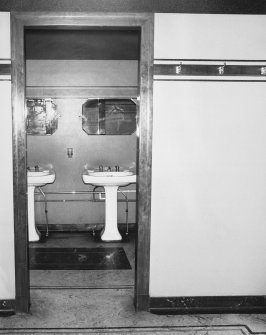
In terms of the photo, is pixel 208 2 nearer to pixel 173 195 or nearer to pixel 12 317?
pixel 173 195

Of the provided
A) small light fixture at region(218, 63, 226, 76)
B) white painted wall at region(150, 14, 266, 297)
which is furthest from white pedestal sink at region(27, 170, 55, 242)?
small light fixture at region(218, 63, 226, 76)

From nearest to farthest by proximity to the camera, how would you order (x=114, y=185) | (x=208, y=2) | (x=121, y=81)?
(x=208, y=2)
(x=114, y=185)
(x=121, y=81)

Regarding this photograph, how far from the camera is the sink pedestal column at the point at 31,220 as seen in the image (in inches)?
223

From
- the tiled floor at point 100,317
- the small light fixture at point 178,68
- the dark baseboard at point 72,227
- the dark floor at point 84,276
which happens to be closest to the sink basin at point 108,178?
the dark floor at point 84,276

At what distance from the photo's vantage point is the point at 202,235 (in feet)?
11.6

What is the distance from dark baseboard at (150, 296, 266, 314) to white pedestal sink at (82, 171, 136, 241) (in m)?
2.31

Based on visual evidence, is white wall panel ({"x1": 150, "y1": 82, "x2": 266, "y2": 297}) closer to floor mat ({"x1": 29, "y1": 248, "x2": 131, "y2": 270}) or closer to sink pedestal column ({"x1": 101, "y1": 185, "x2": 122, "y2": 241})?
floor mat ({"x1": 29, "y1": 248, "x2": 131, "y2": 270})

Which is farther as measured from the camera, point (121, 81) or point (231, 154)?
point (121, 81)

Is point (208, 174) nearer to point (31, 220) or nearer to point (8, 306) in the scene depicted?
point (8, 306)

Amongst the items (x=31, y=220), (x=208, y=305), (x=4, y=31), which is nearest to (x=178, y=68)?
(x=4, y=31)

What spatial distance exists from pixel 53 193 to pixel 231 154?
11.9ft

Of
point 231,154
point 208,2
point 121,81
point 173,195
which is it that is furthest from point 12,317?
point 121,81

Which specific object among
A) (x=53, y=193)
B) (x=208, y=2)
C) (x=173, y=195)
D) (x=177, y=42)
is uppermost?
(x=208, y=2)

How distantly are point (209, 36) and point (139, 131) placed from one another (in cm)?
105
